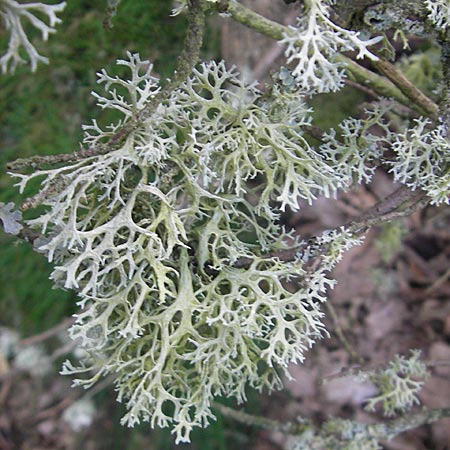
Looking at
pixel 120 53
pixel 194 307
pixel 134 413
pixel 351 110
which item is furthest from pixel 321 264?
pixel 120 53

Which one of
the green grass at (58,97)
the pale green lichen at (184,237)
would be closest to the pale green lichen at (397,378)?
the pale green lichen at (184,237)

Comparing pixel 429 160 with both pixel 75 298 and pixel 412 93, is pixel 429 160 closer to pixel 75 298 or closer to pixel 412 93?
pixel 412 93

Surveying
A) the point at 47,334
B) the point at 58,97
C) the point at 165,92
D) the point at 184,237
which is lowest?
the point at 47,334

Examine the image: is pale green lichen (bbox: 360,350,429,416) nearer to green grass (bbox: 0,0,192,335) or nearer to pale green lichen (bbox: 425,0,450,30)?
pale green lichen (bbox: 425,0,450,30)

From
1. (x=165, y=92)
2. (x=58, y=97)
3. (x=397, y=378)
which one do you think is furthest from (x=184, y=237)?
(x=58, y=97)

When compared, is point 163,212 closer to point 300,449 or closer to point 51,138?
point 300,449

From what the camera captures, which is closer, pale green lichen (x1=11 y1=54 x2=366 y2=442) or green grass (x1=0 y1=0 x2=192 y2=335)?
pale green lichen (x1=11 y1=54 x2=366 y2=442)

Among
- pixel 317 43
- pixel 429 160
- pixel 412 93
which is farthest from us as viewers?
pixel 412 93

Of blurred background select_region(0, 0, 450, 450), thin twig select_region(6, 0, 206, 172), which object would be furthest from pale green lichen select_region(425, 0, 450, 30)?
blurred background select_region(0, 0, 450, 450)
